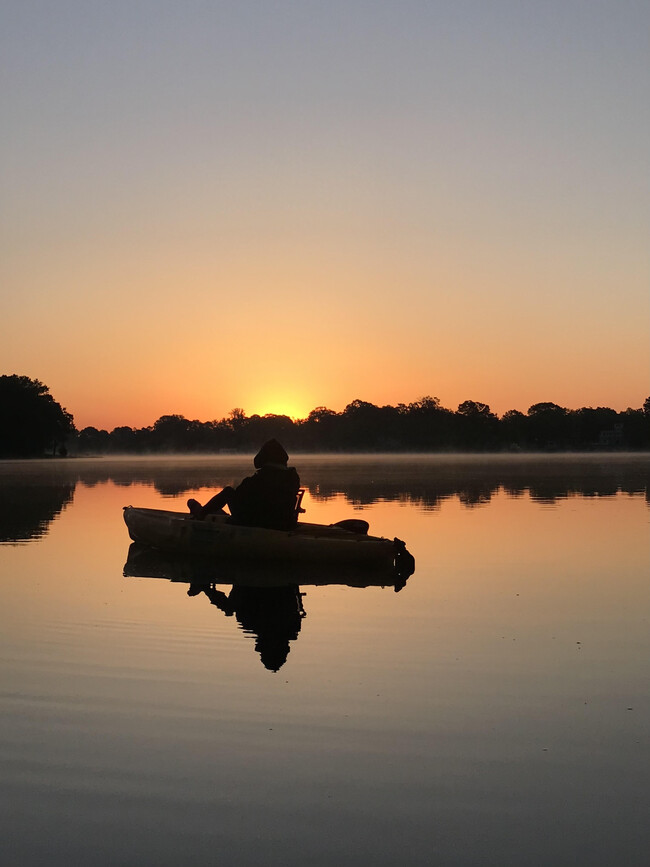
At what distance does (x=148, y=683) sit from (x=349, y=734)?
223 cm

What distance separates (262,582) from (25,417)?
403 ft

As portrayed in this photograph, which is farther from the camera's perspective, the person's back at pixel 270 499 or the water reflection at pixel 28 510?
the water reflection at pixel 28 510

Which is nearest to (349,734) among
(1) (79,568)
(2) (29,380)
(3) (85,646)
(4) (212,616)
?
(3) (85,646)

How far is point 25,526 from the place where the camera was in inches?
958

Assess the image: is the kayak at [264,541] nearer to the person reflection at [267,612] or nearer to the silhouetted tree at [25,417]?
the person reflection at [267,612]

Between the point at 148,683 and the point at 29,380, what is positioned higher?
the point at 29,380

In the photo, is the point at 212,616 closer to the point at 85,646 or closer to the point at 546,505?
the point at 85,646

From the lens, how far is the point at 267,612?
12289 mm

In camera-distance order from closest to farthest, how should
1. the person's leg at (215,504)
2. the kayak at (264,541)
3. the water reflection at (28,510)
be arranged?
the kayak at (264,541) < the person's leg at (215,504) < the water reflection at (28,510)

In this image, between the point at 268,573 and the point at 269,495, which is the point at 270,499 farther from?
the point at 268,573

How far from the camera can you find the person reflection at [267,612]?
9945mm

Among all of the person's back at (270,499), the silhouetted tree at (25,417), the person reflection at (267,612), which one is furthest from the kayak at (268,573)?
the silhouetted tree at (25,417)

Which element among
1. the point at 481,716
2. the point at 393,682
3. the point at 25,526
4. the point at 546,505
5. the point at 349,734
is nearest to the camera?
the point at 349,734

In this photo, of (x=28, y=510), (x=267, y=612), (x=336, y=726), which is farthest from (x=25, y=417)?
(x=336, y=726)
